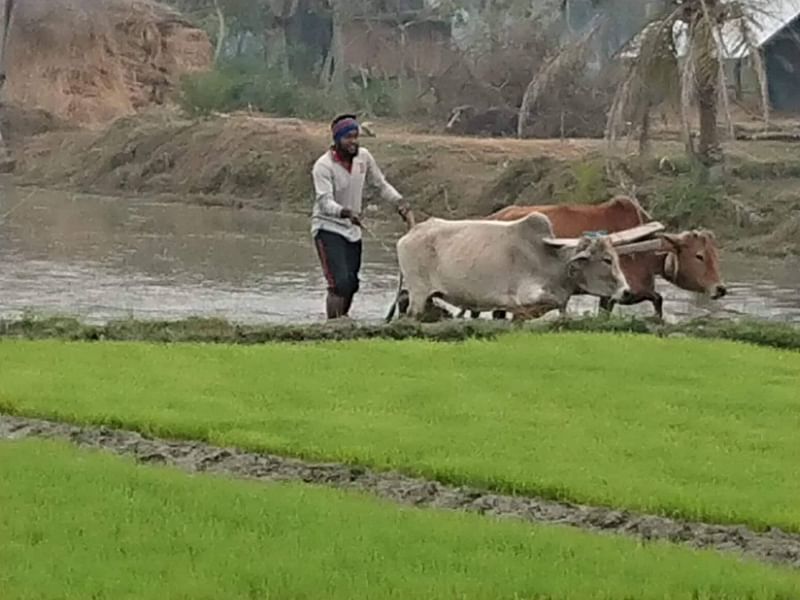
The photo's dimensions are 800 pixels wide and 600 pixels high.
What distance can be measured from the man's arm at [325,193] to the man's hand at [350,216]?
2 centimetres

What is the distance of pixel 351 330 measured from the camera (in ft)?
41.6

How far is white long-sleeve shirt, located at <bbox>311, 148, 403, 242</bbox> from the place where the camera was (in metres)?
13.0

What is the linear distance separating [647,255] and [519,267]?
1.66 metres

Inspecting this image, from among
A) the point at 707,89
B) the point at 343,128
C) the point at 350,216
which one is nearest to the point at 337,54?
the point at 707,89

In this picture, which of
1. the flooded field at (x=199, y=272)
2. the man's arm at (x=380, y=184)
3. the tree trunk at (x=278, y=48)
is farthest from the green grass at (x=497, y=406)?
the tree trunk at (x=278, y=48)

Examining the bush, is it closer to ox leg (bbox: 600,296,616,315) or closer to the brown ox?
the brown ox

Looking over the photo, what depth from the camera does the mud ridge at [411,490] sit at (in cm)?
695

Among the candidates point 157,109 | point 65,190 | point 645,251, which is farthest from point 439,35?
point 645,251

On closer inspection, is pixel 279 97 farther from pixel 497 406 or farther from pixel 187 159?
pixel 497 406

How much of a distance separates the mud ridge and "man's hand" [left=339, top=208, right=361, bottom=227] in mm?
4186

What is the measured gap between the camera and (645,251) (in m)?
13.7

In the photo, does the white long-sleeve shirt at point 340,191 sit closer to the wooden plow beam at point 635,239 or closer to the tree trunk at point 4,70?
the wooden plow beam at point 635,239

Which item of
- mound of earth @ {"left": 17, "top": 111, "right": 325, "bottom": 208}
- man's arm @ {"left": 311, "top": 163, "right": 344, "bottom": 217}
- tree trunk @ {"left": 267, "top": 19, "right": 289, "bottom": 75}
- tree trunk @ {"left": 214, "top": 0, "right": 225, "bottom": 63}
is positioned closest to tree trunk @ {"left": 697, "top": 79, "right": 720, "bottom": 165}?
man's arm @ {"left": 311, "top": 163, "right": 344, "bottom": 217}

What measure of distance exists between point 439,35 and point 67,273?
103 feet
